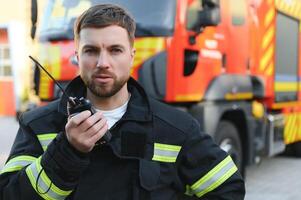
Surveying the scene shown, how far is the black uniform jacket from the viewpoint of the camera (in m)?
1.58

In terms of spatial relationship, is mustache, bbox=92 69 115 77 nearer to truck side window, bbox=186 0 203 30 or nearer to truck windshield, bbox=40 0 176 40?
truck windshield, bbox=40 0 176 40

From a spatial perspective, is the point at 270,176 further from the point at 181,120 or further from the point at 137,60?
the point at 181,120

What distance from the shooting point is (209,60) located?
474cm

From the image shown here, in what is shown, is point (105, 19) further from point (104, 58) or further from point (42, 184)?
point (42, 184)

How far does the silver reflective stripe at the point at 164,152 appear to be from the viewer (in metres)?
1.75

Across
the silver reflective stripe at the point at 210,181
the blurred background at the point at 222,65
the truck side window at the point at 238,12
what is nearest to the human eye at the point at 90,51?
the silver reflective stripe at the point at 210,181

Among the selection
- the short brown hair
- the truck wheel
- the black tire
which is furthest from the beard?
the black tire

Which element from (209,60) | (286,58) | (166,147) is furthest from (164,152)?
(286,58)

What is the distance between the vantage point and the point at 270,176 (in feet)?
22.5

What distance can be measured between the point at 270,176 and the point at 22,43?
441 inches

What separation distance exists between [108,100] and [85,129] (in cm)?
32

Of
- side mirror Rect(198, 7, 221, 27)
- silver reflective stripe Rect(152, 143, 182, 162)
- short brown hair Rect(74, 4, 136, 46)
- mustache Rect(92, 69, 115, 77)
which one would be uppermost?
side mirror Rect(198, 7, 221, 27)

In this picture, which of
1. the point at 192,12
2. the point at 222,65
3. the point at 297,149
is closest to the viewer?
the point at 192,12

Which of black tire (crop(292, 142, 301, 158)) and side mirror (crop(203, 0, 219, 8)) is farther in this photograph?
black tire (crop(292, 142, 301, 158))
